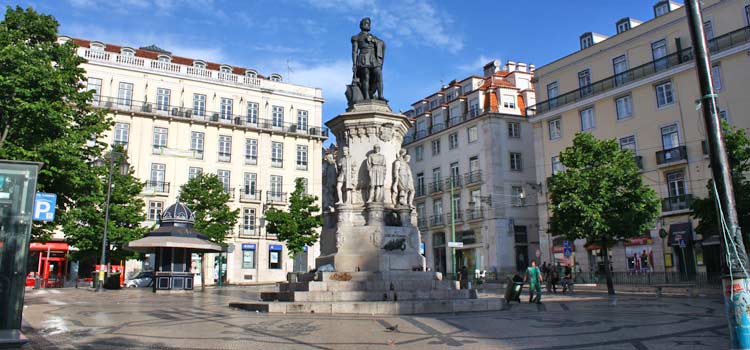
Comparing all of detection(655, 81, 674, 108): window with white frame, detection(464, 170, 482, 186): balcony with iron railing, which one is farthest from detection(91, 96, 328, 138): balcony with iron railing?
detection(655, 81, 674, 108): window with white frame

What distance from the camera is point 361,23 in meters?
16.8

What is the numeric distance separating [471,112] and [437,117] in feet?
19.5

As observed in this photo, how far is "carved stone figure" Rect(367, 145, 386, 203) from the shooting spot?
14852mm

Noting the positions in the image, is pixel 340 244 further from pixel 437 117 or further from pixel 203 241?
pixel 437 117

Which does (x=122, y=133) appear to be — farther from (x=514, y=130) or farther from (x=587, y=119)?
(x=587, y=119)

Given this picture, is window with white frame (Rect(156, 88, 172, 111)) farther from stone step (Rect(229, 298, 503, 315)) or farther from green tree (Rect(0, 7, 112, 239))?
stone step (Rect(229, 298, 503, 315))

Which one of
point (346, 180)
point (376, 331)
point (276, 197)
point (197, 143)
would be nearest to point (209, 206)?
point (197, 143)

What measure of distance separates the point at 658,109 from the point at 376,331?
109ft

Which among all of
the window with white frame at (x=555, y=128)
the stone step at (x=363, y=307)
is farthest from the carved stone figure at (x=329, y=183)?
the window with white frame at (x=555, y=128)

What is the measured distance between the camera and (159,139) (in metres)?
49.7

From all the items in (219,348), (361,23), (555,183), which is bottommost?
(219,348)

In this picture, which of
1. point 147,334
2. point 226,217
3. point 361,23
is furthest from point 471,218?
point 147,334

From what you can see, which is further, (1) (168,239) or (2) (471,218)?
(2) (471,218)

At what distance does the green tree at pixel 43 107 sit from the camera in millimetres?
18672
